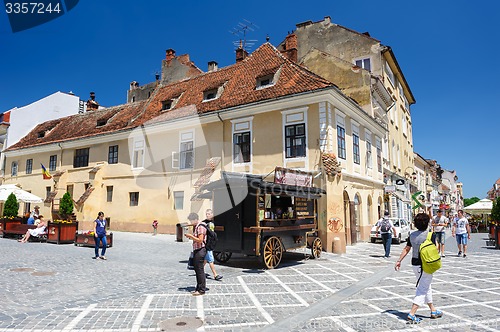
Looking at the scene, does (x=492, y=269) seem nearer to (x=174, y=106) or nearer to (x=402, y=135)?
(x=174, y=106)

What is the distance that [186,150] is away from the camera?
72.2 ft

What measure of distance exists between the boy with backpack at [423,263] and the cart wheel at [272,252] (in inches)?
216

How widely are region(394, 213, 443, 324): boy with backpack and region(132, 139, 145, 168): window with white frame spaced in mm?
20351

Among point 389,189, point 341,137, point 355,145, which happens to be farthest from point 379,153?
point 341,137

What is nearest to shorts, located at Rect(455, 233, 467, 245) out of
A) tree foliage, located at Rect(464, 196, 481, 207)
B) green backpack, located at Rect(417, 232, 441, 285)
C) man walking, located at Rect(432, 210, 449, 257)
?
man walking, located at Rect(432, 210, 449, 257)

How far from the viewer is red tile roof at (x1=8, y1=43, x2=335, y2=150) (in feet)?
60.0

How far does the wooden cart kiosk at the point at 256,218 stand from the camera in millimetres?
11117

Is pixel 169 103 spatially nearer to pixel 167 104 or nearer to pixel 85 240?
pixel 167 104

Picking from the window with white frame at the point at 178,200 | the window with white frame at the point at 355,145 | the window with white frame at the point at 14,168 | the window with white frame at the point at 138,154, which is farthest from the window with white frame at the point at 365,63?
the window with white frame at the point at 14,168

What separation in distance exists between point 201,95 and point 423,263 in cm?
1912

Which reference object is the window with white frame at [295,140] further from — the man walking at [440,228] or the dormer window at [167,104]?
the dormer window at [167,104]

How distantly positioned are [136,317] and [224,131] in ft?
48.7

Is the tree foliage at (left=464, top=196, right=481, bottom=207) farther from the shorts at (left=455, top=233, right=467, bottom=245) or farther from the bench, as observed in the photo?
the bench

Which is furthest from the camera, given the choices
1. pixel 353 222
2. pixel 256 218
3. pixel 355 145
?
pixel 355 145
